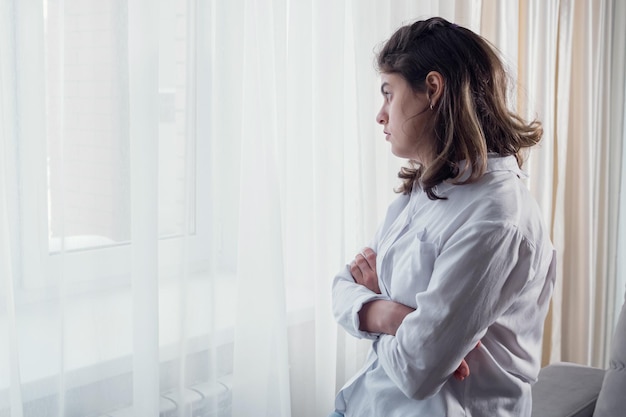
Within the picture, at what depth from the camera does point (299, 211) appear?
1.90 m

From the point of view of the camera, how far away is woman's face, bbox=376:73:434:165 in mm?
1341

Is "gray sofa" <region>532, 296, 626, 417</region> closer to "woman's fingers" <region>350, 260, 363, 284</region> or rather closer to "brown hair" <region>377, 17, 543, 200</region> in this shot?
"woman's fingers" <region>350, 260, 363, 284</region>

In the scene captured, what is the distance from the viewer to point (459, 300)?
1170mm

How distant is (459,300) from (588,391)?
38.1 inches

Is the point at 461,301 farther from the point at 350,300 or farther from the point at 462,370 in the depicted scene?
the point at 350,300

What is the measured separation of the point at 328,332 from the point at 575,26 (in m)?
1.92

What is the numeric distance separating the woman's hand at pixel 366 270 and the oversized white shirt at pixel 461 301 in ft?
0.09

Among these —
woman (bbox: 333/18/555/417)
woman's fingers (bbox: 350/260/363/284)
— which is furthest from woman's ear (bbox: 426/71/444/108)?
woman's fingers (bbox: 350/260/363/284)

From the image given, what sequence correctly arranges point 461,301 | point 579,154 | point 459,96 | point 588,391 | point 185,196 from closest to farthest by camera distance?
point 461,301, point 459,96, point 185,196, point 588,391, point 579,154

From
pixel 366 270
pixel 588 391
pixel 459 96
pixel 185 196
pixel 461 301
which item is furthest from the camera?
pixel 588 391

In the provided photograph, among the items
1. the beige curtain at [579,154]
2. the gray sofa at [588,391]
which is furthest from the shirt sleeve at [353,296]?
the beige curtain at [579,154]

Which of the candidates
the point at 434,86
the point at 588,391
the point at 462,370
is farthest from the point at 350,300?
the point at 588,391

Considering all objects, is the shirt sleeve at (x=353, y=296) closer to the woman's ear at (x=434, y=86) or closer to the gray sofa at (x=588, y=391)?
the woman's ear at (x=434, y=86)

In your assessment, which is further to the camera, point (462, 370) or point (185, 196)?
point (185, 196)
